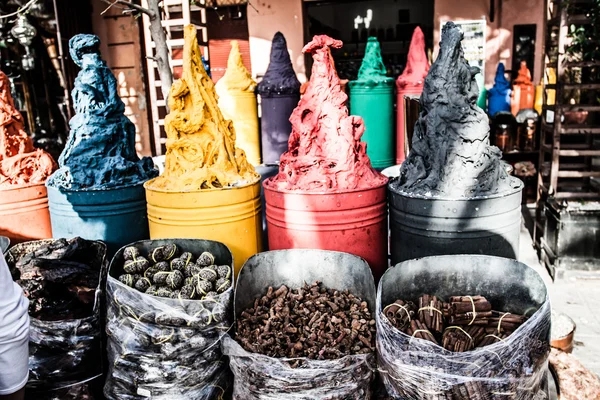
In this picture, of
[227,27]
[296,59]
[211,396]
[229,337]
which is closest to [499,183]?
[229,337]

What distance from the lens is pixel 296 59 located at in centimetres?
774

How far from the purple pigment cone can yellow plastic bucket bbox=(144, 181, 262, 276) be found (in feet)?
7.00

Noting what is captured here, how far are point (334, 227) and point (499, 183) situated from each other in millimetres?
963

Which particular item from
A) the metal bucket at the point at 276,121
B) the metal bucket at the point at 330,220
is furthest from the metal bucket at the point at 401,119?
the metal bucket at the point at 330,220

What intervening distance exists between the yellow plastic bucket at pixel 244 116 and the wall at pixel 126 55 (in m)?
3.50

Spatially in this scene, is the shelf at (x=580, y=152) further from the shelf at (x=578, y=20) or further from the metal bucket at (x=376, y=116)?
the metal bucket at (x=376, y=116)

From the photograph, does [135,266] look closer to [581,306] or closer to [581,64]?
[581,306]

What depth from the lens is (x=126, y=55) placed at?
8.30m

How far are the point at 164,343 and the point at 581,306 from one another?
10.9ft

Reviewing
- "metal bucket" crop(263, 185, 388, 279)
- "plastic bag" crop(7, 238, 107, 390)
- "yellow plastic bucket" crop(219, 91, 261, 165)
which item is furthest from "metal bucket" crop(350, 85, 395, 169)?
"plastic bag" crop(7, 238, 107, 390)

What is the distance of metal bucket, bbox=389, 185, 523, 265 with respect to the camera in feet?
9.05

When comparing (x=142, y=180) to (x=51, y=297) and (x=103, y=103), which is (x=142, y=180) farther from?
(x=51, y=297)

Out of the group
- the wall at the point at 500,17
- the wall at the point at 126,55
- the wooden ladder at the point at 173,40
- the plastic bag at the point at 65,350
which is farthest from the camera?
A: the wall at the point at 126,55

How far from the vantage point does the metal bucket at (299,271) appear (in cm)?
264
